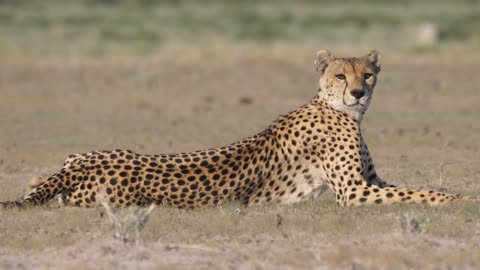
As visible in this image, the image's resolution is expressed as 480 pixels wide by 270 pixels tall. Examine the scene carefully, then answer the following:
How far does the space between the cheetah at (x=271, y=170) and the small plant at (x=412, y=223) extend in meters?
0.89

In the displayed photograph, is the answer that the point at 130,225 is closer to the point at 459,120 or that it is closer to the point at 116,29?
the point at 459,120

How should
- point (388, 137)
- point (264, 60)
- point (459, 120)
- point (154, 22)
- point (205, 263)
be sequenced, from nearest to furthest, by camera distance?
point (205, 263) < point (388, 137) < point (459, 120) < point (264, 60) < point (154, 22)

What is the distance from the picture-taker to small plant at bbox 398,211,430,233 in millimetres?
6715

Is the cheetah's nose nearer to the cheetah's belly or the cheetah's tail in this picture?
the cheetah's belly

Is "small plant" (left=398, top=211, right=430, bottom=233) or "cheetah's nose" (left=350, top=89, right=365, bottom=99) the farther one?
"cheetah's nose" (left=350, top=89, right=365, bottom=99)

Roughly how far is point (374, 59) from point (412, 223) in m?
2.08

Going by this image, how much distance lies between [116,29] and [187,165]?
2337 centimetres

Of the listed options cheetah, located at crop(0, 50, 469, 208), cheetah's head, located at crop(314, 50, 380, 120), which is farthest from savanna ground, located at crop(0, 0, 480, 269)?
cheetah's head, located at crop(314, 50, 380, 120)

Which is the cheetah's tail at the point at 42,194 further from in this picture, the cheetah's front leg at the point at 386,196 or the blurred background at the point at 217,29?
the blurred background at the point at 217,29

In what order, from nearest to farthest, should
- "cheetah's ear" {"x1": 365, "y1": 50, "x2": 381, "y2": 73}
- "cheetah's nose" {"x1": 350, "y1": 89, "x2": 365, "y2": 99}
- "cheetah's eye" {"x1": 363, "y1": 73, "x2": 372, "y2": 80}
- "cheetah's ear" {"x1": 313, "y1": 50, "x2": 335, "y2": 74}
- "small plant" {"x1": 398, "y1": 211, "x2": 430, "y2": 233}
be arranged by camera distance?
"small plant" {"x1": 398, "y1": 211, "x2": 430, "y2": 233} < "cheetah's nose" {"x1": 350, "y1": 89, "x2": 365, "y2": 99} < "cheetah's eye" {"x1": 363, "y1": 73, "x2": 372, "y2": 80} < "cheetah's ear" {"x1": 313, "y1": 50, "x2": 335, "y2": 74} < "cheetah's ear" {"x1": 365, "y1": 50, "x2": 381, "y2": 73}

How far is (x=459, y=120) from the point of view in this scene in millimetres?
14734

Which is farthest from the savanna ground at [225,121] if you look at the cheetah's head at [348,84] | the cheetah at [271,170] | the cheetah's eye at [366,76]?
the cheetah's eye at [366,76]

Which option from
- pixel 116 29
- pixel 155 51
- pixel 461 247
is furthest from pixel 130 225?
pixel 116 29

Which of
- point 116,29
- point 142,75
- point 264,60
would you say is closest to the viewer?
point 142,75
